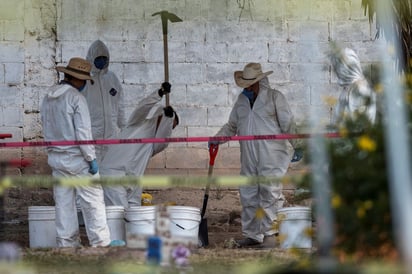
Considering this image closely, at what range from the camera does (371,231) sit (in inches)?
250

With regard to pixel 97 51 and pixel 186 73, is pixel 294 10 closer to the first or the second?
pixel 186 73

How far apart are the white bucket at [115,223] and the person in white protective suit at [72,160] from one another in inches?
12.4

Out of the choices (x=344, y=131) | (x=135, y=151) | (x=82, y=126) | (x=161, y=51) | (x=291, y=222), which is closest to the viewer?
(x=344, y=131)

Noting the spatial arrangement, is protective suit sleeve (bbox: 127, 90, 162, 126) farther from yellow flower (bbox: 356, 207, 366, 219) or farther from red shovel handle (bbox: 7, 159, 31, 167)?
yellow flower (bbox: 356, 207, 366, 219)

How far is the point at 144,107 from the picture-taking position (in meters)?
12.2

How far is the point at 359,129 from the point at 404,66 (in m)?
3.81

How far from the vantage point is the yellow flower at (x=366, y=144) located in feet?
21.3

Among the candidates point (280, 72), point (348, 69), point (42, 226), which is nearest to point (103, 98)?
point (42, 226)

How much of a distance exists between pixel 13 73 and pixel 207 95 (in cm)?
209

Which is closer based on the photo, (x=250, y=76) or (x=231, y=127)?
(x=250, y=76)

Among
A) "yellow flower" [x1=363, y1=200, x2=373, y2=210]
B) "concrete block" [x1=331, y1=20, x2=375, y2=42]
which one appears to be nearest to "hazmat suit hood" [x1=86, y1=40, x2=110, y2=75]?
"concrete block" [x1=331, y1=20, x2=375, y2=42]

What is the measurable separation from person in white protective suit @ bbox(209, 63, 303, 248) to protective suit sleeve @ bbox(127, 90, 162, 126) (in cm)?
92

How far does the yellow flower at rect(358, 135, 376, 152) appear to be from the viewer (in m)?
6.48

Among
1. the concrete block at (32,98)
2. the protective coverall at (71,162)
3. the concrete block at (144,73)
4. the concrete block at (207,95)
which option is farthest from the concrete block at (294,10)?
the protective coverall at (71,162)
